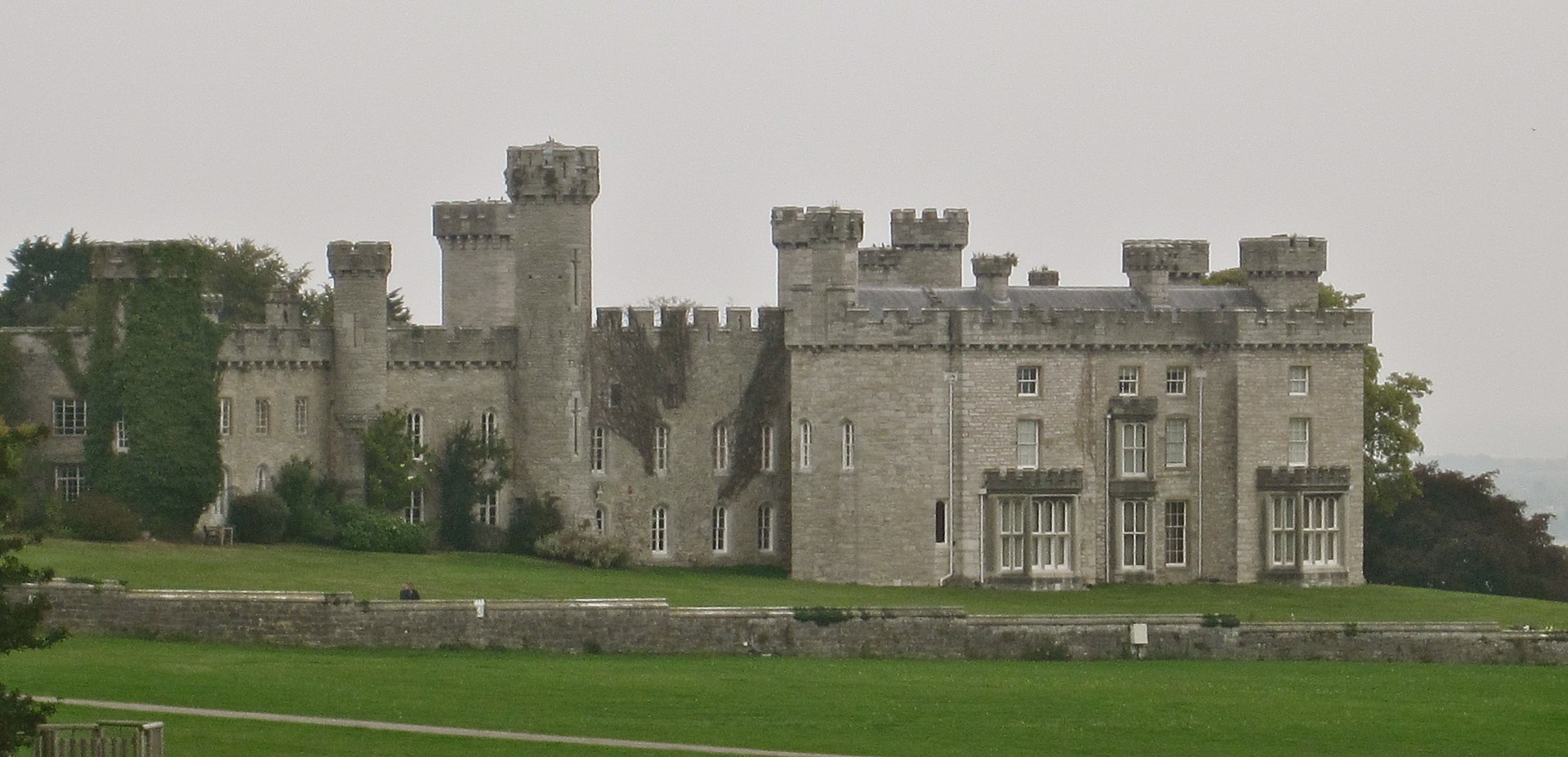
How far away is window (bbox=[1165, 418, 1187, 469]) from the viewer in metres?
70.3

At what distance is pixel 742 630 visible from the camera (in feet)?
179

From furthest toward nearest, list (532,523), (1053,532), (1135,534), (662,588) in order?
(1135,534)
(532,523)
(1053,532)
(662,588)

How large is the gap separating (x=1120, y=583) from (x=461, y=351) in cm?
1518

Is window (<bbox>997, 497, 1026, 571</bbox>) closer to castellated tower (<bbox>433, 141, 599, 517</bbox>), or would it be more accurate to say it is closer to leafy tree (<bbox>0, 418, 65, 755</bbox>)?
castellated tower (<bbox>433, 141, 599, 517</bbox>)

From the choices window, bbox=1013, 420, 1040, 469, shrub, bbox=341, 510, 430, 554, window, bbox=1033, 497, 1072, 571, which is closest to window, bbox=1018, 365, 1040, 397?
window, bbox=1013, 420, 1040, 469

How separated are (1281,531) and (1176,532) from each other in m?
2.29

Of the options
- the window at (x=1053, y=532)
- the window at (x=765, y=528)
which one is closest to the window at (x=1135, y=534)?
the window at (x=1053, y=532)

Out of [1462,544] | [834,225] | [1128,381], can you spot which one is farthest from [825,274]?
[1462,544]

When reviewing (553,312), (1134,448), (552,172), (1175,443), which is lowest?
(1134,448)

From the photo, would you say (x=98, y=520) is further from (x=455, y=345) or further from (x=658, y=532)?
(x=658, y=532)

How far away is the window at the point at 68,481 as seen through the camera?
67.3m

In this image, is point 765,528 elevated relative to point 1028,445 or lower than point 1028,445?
lower

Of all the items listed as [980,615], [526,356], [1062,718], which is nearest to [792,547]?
[526,356]

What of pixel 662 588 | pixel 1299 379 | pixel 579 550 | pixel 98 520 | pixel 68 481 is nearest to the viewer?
pixel 98 520
